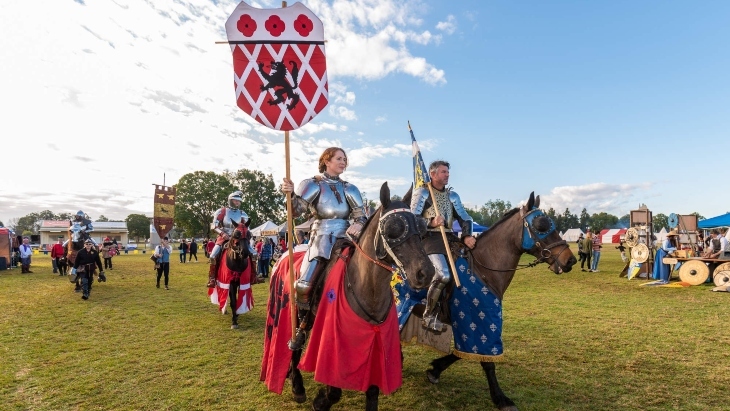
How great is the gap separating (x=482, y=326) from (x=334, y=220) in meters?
2.15

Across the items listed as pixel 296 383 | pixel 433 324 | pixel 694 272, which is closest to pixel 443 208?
pixel 433 324

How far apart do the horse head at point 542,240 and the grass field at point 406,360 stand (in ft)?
5.33

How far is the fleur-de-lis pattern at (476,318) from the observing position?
14.4 ft

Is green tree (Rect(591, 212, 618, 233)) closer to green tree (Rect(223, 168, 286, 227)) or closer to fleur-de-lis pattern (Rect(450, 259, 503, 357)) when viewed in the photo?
green tree (Rect(223, 168, 286, 227))

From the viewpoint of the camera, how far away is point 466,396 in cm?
461

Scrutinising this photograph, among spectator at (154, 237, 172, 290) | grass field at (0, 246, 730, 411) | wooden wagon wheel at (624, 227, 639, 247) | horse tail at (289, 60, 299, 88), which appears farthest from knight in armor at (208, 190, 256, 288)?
wooden wagon wheel at (624, 227, 639, 247)

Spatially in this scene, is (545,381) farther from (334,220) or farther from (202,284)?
(202,284)

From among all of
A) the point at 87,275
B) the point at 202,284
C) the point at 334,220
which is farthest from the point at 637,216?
the point at 87,275

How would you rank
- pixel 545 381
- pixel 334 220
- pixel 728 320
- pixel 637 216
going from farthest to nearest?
pixel 637 216
pixel 728 320
pixel 545 381
pixel 334 220

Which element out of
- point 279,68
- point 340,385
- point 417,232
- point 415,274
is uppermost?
point 279,68

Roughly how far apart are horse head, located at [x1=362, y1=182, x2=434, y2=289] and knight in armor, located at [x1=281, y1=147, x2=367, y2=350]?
71 centimetres

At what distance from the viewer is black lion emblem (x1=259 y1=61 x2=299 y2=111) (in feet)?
14.1

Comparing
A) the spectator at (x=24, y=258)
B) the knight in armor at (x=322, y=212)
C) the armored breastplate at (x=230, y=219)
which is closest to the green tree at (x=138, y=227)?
the spectator at (x=24, y=258)

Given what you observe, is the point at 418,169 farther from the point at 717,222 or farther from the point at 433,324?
the point at 717,222
